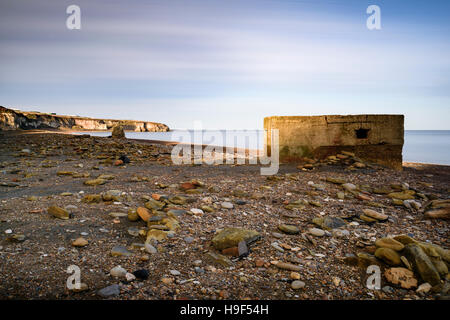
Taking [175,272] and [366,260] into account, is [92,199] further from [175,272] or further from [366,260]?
[366,260]

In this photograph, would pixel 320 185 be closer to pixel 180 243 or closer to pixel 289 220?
pixel 289 220

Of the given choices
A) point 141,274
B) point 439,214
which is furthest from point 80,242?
point 439,214

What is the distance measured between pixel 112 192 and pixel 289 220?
2377mm

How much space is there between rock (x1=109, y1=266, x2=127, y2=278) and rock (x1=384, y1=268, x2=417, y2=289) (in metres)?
1.90

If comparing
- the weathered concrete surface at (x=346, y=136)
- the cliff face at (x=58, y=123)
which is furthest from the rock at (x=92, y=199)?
the cliff face at (x=58, y=123)

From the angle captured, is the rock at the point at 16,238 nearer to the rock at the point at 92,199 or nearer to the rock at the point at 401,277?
the rock at the point at 92,199

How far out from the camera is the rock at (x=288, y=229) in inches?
109

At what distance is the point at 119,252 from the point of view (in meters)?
2.21

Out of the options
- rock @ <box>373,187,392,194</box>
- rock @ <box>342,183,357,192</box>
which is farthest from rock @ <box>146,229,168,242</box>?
rock @ <box>373,187,392,194</box>

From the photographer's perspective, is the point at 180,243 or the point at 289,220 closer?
the point at 180,243

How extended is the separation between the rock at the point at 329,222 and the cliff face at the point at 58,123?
18.7m
